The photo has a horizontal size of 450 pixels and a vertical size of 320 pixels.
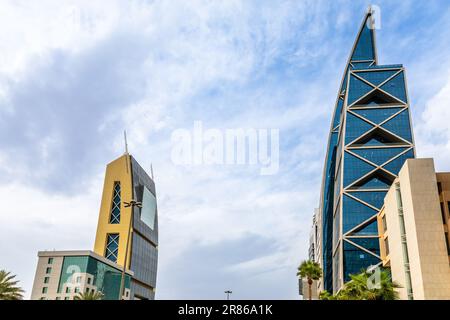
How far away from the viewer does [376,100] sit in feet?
453

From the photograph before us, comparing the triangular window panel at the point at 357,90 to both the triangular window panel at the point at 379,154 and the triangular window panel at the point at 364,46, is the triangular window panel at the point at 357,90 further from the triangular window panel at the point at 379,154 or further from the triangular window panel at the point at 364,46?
the triangular window panel at the point at 364,46

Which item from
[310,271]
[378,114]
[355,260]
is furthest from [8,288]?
[378,114]

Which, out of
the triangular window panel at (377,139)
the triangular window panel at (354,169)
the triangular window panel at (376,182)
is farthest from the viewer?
the triangular window panel at (377,139)

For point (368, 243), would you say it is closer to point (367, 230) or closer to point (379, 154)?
point (367, 230)

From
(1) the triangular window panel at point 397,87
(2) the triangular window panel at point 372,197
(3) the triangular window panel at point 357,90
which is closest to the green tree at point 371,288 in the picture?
(2) the triangular window panel at point 372,197

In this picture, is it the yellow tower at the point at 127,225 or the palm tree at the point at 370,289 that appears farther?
the yellow tower at the point at 127,225

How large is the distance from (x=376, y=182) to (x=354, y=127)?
18.5 metres

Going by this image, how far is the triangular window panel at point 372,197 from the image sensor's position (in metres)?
120

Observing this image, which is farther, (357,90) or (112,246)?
(112,246)

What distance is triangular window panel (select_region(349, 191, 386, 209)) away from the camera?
4717 inches

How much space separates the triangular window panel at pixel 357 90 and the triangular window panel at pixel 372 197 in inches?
1200

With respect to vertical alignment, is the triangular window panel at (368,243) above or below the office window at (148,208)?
below

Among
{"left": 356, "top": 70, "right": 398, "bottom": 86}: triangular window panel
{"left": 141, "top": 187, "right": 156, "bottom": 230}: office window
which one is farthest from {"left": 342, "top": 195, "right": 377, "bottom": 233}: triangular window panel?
{"left": 141, "top": 187, "right": 156, "bottom": 230}: office window

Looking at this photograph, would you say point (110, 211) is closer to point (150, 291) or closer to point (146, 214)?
point (146, 214)
